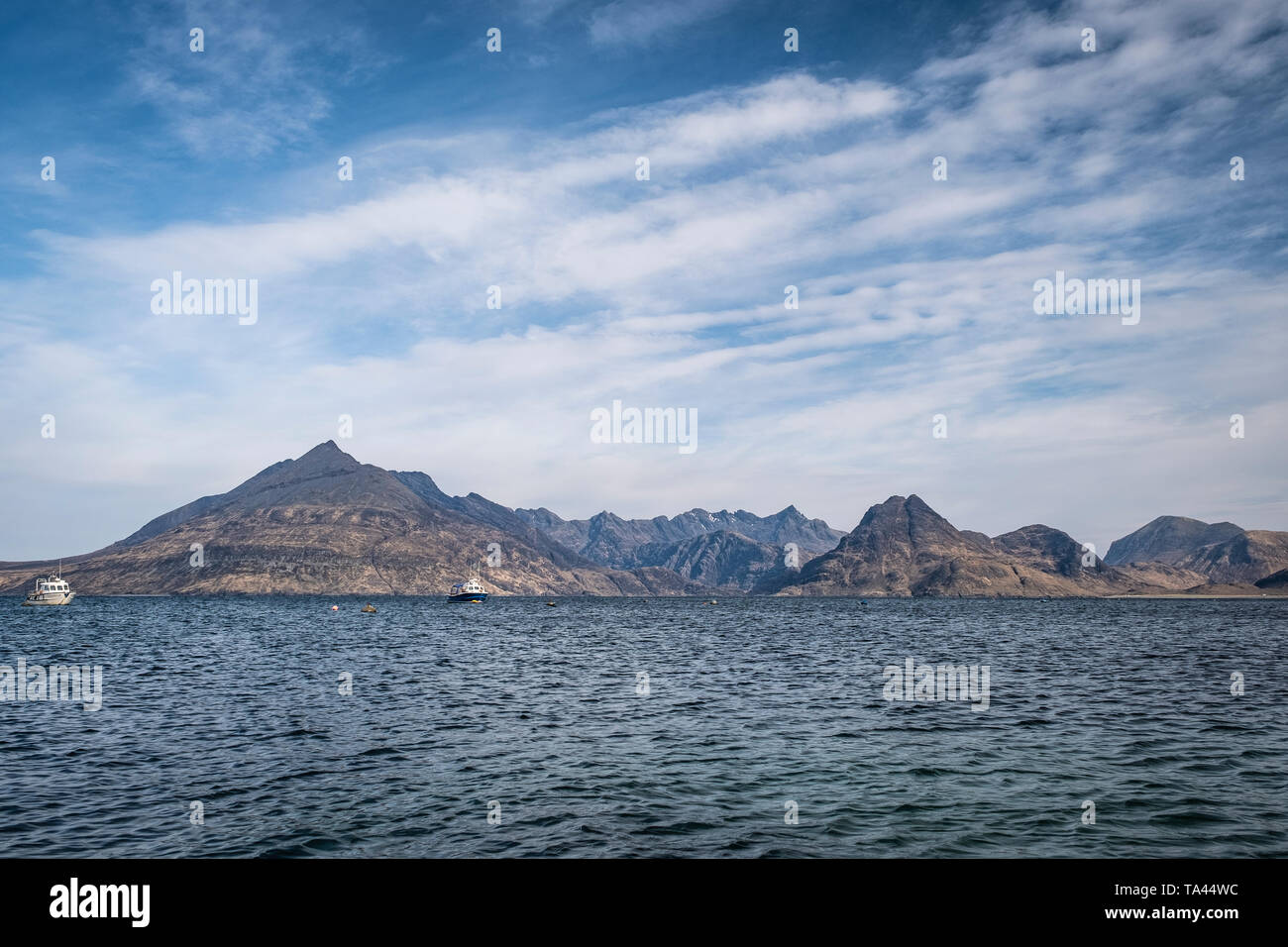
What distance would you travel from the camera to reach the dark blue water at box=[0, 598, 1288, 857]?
21.2m

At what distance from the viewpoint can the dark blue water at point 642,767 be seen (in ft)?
69.7

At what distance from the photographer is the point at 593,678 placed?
5912 centimetres

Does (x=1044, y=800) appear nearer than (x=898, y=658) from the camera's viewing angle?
Yes

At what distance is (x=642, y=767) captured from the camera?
Result: 29500 millimetres

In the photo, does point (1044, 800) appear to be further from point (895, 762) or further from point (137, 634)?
point (137, 634)

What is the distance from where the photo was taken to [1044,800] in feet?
81.0
